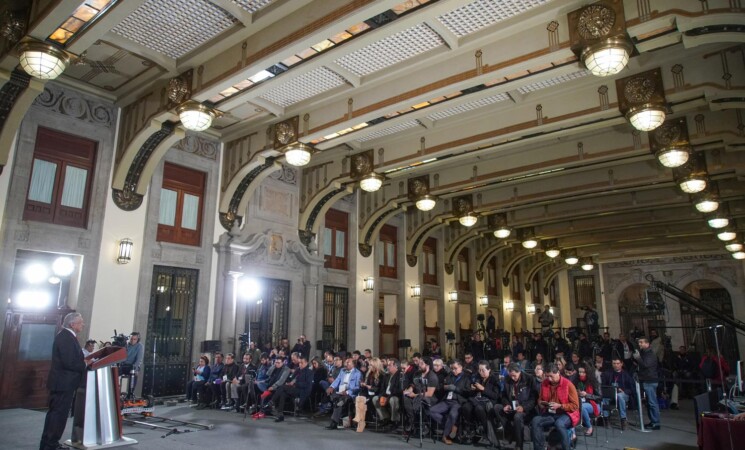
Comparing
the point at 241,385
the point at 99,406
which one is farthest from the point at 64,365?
the point at 241,385

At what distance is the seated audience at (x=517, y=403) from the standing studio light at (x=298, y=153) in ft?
18.7

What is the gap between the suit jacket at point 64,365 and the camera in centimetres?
532

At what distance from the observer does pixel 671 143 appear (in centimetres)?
960

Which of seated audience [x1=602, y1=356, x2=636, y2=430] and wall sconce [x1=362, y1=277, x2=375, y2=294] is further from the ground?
wall sconce [x1=362, y1=277, x2=375, y2=294]

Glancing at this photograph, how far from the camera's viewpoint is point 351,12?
584 cm

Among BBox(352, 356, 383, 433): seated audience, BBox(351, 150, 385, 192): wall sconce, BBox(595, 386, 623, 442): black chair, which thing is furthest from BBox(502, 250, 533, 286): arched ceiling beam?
BBox(352, 356, 383, 433): seated audience

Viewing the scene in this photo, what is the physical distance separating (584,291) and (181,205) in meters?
23.8

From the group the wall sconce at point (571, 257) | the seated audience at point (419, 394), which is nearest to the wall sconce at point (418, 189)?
the seated audience at point (419, 394)

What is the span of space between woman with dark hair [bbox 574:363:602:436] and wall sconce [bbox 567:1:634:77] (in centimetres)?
455

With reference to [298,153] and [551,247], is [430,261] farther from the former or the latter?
[298,153]

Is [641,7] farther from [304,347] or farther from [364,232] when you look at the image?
[364,232]

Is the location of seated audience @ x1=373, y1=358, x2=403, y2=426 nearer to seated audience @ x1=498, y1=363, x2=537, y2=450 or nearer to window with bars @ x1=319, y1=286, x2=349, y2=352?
seated audience @ x1=498, y1=363, x2=537, y2=450

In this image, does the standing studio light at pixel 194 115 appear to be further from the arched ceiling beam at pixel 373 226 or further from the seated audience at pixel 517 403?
the arched ceiling beam at pixel 373 226

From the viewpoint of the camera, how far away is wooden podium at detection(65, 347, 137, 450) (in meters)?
5.66
